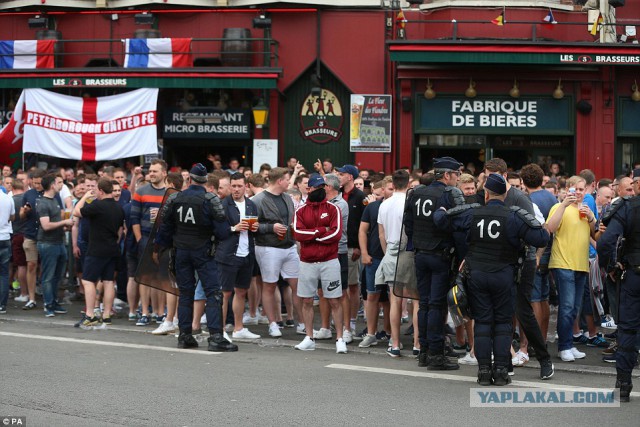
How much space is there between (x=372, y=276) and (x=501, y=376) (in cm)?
282

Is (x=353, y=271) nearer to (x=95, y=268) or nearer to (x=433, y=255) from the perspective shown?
(x=433, y=255)

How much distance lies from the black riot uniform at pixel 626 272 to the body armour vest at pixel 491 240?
0.83m

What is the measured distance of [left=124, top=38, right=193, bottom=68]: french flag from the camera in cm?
2153

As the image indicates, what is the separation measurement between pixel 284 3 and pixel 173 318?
11.2 metres

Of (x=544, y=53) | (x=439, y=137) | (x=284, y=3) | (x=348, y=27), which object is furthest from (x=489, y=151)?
(x=284, y=3)

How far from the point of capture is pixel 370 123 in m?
21.5

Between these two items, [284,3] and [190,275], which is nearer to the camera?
[190,275]

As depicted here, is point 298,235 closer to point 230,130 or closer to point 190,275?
point 190,275

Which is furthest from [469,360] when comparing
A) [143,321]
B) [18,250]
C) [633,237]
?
[18,250]

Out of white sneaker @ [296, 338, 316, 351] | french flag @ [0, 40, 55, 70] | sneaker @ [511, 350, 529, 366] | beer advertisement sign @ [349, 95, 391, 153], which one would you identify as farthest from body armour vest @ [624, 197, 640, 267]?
french flag @ [0, 40, 55, 70]

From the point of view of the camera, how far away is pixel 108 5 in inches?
902

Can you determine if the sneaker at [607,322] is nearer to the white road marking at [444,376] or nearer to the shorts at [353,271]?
the shorts at [353,271]

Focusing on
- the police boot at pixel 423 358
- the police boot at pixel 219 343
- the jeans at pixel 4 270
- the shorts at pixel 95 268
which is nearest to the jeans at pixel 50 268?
the jeans at pixel 4 270

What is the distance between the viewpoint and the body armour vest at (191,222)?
10.8m
